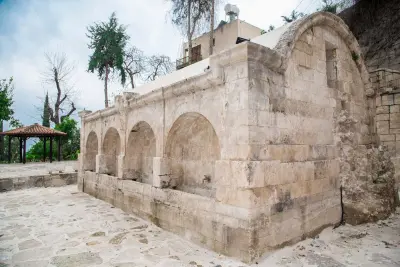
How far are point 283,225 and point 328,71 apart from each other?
10.5 feet

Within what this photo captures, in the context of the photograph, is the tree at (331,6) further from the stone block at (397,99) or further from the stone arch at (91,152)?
the stone arch at (91,152)

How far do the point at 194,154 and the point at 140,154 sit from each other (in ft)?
6.71

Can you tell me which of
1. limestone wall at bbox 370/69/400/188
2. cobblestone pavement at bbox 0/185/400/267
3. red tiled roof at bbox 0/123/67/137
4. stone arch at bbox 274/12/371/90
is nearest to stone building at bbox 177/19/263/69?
red tiled roof at bbox 0/123/67/137

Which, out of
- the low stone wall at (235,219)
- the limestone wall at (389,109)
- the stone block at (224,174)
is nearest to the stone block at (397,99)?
the limestone wall at (389,109)

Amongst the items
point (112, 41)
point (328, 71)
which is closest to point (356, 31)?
point (328, 71)

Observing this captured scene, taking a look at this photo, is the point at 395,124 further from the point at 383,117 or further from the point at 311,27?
the point at 311,27

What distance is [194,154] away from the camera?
17.1ft

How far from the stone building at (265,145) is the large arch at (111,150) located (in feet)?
5.22

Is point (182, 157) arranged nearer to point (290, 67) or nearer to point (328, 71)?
point (290, 67)

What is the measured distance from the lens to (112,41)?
19828 millimetres

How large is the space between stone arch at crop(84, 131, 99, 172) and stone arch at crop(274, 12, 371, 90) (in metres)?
7.08

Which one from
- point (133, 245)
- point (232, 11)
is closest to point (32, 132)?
point (133, 245)

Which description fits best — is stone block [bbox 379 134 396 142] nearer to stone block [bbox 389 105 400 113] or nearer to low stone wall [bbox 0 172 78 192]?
stone block [bbox 389 105 400 113]

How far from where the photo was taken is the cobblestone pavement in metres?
3.24
